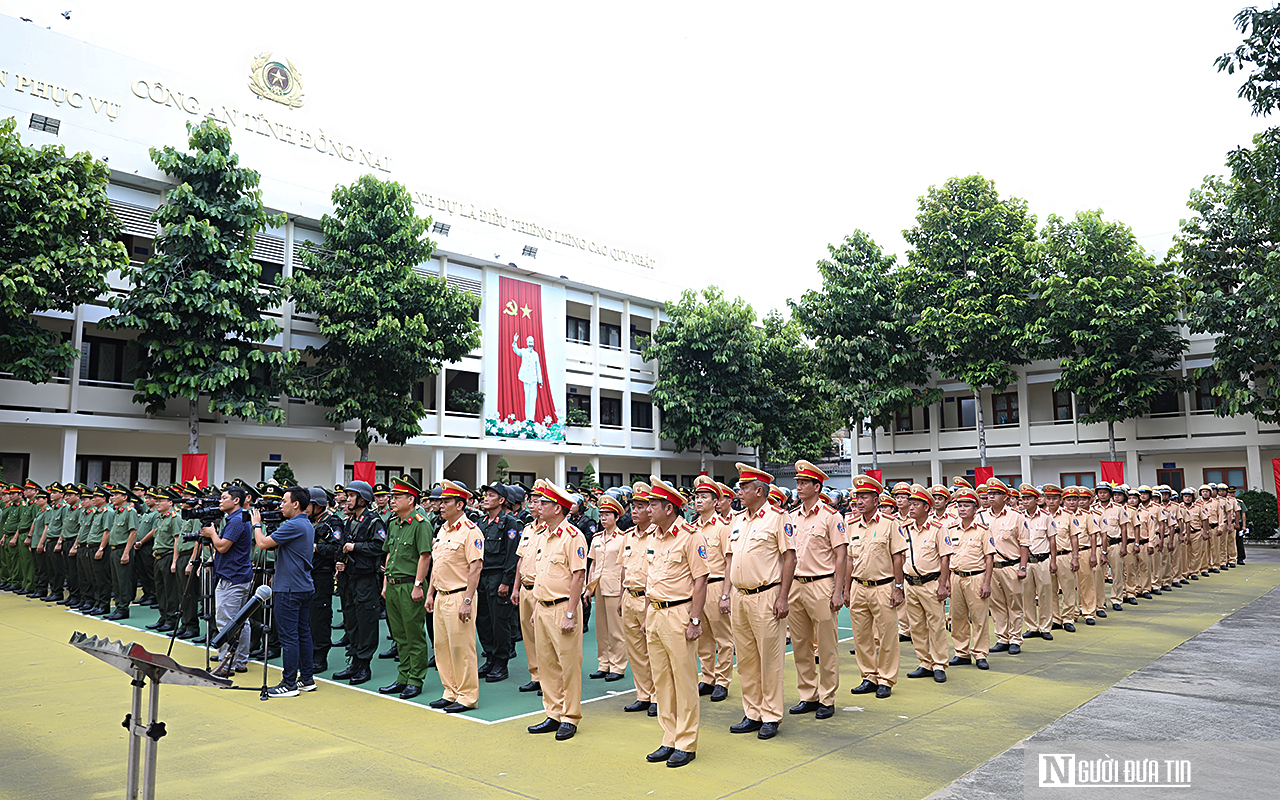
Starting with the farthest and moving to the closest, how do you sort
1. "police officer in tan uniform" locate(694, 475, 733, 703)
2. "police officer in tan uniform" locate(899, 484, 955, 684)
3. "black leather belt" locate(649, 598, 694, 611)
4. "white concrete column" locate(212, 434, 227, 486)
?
"white concrete column" locate(212, 434, 227, 486) → "police officer in tan uniform" locate(899, 484, 955, 684) → "police officer in tan uniform" locate(694, 475, 733, 703) → "black leather belt" locate(649, 598, 694, 611)

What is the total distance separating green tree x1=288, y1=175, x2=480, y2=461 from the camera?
22.6 meters

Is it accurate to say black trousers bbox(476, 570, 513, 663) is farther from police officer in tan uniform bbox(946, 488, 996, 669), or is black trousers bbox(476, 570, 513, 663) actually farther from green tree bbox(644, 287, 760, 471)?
green tree bbox(644, 287, 760, 471)

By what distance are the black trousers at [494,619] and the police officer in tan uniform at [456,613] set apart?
1.32 m

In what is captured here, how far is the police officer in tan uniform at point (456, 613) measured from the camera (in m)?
7.25

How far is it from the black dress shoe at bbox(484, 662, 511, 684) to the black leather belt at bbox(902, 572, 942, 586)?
435 centimetres

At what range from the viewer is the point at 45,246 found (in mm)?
18203

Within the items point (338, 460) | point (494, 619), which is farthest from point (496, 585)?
point (338, 460)

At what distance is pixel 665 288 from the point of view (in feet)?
122

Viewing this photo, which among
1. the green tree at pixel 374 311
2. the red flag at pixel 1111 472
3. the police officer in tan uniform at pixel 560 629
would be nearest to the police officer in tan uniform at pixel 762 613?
the police officer in tan uniform at pixel 560 629

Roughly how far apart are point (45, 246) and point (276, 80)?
34.8 feet

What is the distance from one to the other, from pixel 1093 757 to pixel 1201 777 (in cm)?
63

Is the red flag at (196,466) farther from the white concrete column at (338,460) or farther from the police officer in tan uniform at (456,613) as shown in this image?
the police officer in tan uniform at (456,613)

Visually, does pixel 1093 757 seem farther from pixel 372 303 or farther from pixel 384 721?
pixel 372 303

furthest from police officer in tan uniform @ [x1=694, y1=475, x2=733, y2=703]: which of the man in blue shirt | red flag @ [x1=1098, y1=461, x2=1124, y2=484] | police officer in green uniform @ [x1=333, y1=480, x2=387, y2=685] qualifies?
red flag @ [x1=1098, y1=461, x2=1124, y2=484]
